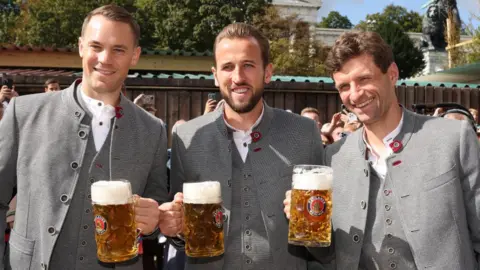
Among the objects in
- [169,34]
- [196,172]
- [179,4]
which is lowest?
[196,172]

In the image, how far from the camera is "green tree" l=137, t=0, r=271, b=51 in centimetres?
2384

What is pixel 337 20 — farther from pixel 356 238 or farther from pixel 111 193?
pixel 111 193

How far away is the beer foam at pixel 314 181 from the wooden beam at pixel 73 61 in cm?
1207

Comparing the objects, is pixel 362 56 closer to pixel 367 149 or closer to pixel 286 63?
pixel 367 149

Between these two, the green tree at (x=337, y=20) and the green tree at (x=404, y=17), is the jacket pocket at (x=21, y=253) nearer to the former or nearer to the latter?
the green tree at (x=404, y=17)

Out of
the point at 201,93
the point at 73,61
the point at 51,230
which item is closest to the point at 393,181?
the point at 51,230

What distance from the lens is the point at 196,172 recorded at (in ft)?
8.07

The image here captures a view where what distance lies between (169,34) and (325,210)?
937 inches

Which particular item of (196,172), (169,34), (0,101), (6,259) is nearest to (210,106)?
(0,101)

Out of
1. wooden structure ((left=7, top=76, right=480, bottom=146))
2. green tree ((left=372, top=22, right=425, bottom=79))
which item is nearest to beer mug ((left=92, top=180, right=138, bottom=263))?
wooden structure ((left=7, top=76, right=480, bottom=146))

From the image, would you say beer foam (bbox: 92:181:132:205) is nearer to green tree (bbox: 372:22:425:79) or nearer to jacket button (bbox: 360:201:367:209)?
jacket button (bbox: 360:201:367:209)

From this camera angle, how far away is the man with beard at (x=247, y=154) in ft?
7.74

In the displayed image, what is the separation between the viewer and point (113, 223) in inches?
A: 74.1

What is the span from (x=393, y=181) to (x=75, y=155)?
142cm
